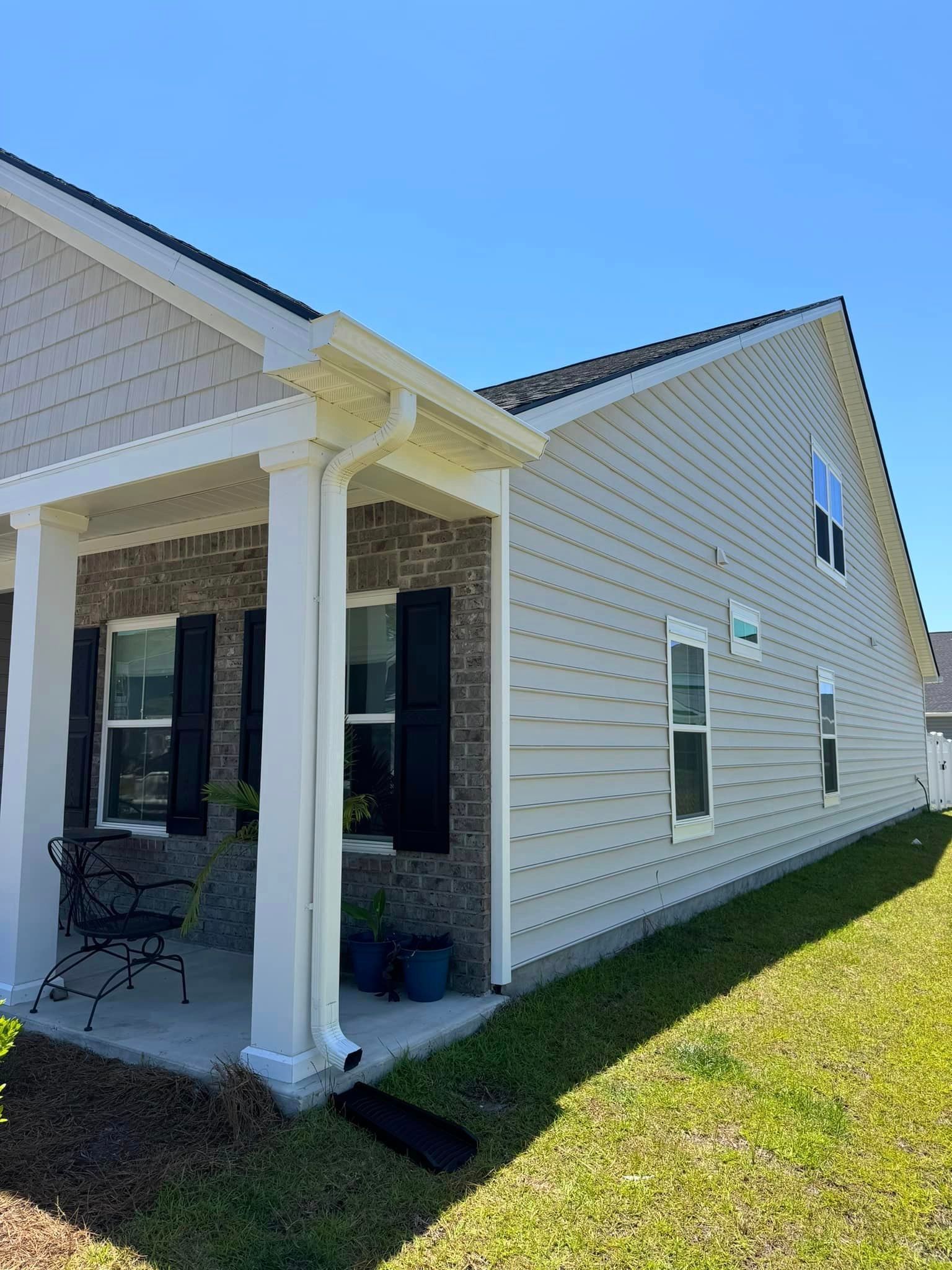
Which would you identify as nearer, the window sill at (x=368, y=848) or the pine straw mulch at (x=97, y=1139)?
the pine straw mulch at (x=97, y=1139)

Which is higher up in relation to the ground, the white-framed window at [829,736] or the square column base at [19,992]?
the white-framed window at [829,736]

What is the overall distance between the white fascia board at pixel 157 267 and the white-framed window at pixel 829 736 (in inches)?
366

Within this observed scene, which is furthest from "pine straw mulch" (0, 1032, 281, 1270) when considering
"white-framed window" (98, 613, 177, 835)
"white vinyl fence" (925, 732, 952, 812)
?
"white vinyl fence" (925, 732, 952, 812)

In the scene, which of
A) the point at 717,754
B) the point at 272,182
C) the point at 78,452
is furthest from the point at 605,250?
the point at 78,452

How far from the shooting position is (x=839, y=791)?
1180 centimetres

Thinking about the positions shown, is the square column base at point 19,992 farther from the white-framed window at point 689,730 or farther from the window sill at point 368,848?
the white-framed window at point 689,730

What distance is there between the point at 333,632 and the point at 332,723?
0.38m

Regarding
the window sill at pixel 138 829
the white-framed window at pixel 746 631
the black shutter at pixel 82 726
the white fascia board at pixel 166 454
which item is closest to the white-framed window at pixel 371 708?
the white fascia board at pixel 166 454

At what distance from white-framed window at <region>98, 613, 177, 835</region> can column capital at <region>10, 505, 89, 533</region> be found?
152cm

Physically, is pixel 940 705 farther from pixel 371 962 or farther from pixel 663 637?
pixel 371 962

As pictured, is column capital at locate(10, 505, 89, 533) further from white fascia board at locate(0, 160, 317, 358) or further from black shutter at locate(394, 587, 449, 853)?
black shutter at locate(394, 587, 449, 853)

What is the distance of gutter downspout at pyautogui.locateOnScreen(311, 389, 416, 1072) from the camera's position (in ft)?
11.0

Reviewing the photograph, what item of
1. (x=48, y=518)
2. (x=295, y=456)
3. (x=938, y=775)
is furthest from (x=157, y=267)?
(x=938, y=775)

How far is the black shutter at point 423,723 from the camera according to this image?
4.75 meters
